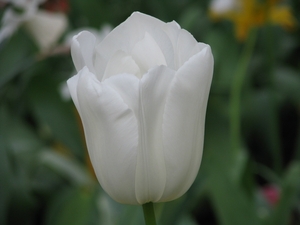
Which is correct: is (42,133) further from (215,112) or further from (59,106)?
(215,112)

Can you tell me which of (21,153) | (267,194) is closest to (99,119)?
(267,194)

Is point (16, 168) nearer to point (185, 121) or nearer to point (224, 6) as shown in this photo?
→ point (224, 6)

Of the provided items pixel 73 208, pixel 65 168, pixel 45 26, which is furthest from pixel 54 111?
pixel 73 208

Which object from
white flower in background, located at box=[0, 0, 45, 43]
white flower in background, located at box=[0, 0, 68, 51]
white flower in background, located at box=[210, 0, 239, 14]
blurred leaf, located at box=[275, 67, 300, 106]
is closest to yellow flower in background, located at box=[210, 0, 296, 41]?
white flower in background, located at box=[210, 0, 239, 14]

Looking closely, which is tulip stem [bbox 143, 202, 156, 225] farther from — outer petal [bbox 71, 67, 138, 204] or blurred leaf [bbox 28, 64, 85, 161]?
blurred leaf [bbox 28, 64, 85, 161]

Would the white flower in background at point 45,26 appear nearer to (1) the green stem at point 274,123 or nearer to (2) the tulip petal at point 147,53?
(1) the green stem at point 274,123

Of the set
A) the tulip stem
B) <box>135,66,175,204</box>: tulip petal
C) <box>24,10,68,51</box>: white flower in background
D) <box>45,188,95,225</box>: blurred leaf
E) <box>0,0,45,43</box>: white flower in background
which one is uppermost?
<box>135,66,175,204</box>: tulip petal

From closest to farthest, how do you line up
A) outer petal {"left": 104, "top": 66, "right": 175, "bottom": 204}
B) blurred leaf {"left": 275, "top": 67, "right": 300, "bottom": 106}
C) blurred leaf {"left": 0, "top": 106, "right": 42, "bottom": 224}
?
1. outer petal {"left": 104, "top": 66, "right": 175, "bottom": 204}
2. blurred leaf {"left": 0, "top": 106, "right": 42, "bottom": 224}
3. blurred leaf {"left": 275, "top": 67, "right": 300, "bottom": 106}

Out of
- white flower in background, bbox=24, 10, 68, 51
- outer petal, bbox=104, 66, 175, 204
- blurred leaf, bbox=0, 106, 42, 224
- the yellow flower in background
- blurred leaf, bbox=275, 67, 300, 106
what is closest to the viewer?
outer petal, bbox=104, 66, 175, 204

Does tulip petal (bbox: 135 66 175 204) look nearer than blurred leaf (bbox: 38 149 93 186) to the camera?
Yes
